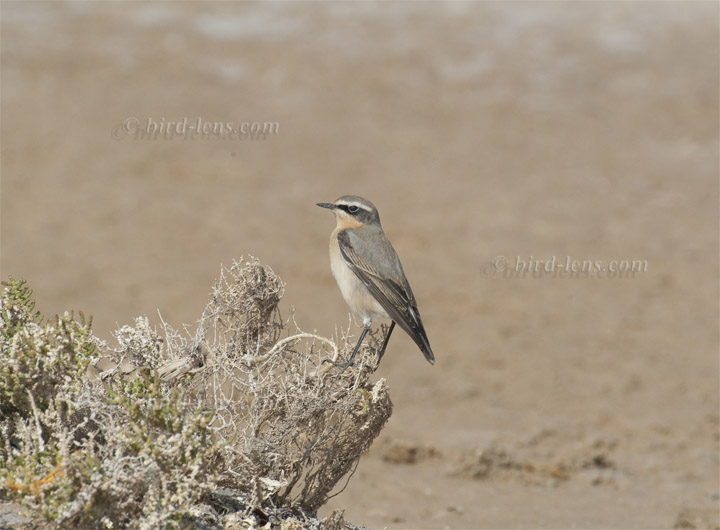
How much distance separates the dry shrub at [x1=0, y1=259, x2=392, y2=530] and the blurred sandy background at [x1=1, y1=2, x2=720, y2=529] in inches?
123

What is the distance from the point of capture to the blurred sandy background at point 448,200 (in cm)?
1153

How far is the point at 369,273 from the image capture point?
7504mm

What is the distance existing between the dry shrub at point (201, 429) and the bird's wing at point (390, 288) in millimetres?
577

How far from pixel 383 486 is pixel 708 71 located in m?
18.5

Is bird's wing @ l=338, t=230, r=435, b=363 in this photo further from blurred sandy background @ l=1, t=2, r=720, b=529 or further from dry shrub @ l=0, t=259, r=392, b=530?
blurred sandy background @ l=1, t=2, r=720, b=529

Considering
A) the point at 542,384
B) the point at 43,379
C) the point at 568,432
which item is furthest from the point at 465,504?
the point at 43,379

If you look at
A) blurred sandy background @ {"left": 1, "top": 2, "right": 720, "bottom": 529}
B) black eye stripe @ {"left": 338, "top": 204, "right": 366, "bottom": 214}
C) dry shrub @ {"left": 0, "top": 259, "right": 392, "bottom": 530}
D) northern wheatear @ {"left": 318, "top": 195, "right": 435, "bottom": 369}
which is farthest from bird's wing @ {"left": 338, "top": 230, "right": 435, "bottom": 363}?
blurred sandy background @ {"left": 1, "top": 2, "right": 720, "bottom": 529}

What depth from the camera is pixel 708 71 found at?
24.4 metres

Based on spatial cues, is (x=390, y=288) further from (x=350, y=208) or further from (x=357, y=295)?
(x=350, y=208)

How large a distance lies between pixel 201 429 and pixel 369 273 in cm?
286

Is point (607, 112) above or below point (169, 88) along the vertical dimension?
above

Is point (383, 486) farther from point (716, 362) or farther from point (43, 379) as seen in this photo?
point (716, 362)

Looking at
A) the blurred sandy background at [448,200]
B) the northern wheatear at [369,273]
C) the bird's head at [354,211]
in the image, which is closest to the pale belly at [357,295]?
the northern wheatear at [369,273]

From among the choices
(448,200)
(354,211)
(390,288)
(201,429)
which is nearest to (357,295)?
(390,288)
